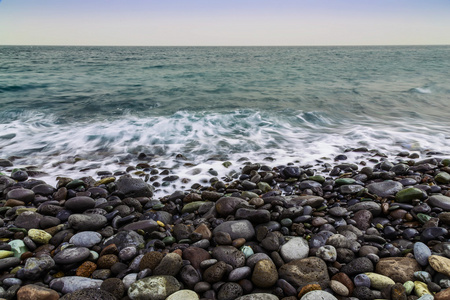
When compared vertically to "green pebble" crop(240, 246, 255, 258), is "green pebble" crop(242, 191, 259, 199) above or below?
above

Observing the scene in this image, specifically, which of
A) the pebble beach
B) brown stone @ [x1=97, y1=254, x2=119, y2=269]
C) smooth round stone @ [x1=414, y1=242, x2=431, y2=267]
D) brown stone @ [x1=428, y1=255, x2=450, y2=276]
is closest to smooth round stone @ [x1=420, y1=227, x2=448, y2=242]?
the pebble beach

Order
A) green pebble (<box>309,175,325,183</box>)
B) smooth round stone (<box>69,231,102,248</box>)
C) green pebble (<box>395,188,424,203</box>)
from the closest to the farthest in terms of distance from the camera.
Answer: smooth round stone (<box>69,231,102,248</box>), green pebble (<box>395,188,424,203</box>), green pebble (<box>309,175,325,183</box>)

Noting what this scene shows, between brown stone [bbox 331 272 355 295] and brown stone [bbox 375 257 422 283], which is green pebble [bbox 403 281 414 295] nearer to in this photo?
brown stone [bbox 375 257 422 283]

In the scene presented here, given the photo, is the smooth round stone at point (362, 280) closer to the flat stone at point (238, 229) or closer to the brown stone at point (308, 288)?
the brown stone at point (308, 288)

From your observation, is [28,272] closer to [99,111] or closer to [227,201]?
[227,201]

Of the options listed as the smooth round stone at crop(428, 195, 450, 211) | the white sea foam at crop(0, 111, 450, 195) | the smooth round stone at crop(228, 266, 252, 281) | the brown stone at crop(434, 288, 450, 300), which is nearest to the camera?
the brown stone at crop(434, 288, 450, 300)

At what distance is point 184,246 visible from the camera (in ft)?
9.15

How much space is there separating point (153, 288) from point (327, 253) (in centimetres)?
147

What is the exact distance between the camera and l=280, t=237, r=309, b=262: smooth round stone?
8.48 feet

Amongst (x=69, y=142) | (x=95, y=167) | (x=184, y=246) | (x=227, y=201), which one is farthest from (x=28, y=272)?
(x=69, y=142)

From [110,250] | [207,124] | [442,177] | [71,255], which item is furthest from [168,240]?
[207,124]

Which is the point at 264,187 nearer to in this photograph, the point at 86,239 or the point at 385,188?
the point at 385,188

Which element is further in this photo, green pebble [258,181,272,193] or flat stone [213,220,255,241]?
green pebble [258,181,272,193]

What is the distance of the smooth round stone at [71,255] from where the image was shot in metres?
2.52
